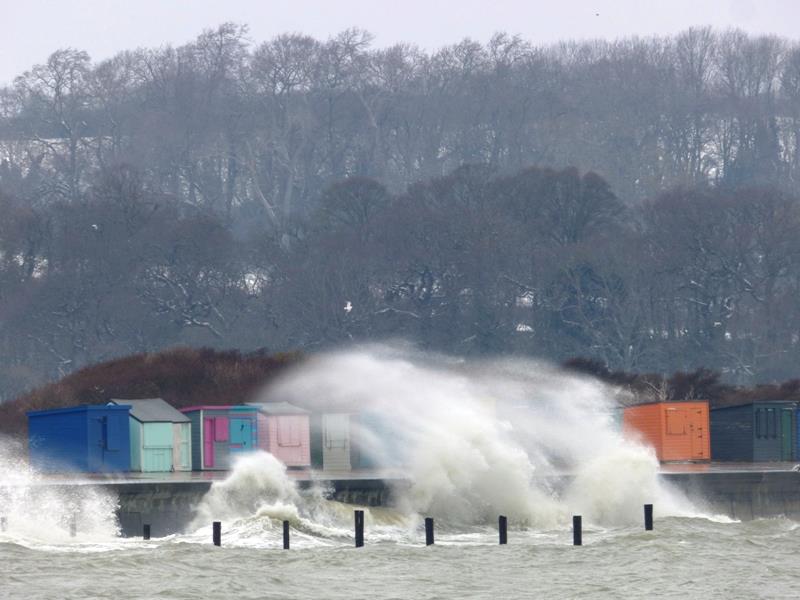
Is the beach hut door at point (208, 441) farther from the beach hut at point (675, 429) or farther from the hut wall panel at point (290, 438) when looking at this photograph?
the beach hut at point (675, 429)

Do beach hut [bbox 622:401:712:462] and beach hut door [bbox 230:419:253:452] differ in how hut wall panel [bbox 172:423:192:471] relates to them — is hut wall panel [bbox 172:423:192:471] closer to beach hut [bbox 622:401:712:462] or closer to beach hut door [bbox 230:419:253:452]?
beach hut door [bbox 230:419:253:452]

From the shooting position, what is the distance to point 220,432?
5994cm

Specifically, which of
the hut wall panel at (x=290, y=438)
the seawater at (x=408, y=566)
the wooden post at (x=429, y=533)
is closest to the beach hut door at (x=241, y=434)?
the hut wall panel at (x=290, y=438)

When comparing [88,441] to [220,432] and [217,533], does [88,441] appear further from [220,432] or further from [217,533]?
[217,533]

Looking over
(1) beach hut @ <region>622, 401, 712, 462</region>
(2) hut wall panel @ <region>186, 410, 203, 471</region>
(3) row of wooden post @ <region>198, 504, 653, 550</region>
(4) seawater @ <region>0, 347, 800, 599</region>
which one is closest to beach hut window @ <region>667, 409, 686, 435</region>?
(1) beach hut @ <region>622, 401, 712, 462</region>

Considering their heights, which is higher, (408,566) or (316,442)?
(316,442)

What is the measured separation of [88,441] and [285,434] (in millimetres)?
6251

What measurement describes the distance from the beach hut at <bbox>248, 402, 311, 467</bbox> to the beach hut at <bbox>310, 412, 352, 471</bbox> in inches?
31.2

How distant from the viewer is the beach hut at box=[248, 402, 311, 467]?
6009cm

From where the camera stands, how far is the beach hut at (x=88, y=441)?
2206 inches

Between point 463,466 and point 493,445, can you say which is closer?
point 463,466

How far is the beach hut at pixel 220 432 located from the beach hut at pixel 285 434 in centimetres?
25

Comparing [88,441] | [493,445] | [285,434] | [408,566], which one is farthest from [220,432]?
[408,566]

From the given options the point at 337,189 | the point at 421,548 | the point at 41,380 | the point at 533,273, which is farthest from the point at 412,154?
the point at 421,548
